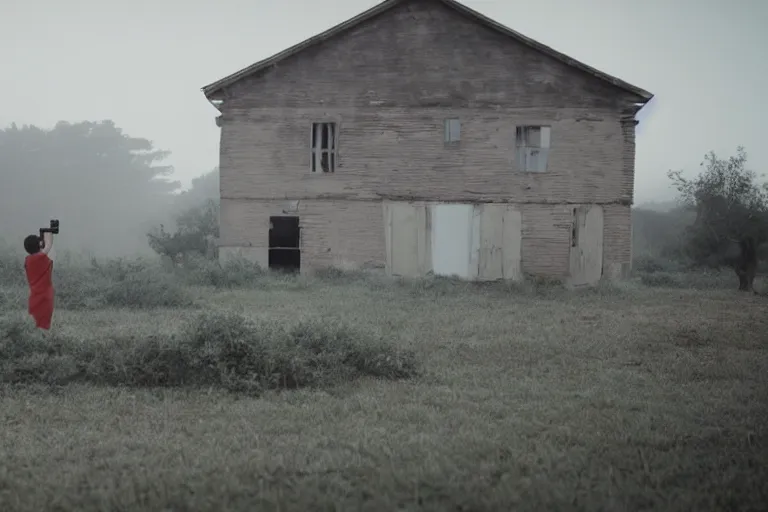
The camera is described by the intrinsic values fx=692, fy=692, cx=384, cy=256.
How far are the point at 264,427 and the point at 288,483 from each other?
1.47 metres

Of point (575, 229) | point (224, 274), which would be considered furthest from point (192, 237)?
point (575, 229)

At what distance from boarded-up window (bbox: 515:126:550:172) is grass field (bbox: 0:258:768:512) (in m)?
9.26

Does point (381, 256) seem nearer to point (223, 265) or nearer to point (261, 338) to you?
point (223, 265)

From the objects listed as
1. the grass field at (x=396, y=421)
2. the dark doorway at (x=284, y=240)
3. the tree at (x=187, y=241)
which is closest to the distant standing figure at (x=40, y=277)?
the grass field at (x=396, y=421)

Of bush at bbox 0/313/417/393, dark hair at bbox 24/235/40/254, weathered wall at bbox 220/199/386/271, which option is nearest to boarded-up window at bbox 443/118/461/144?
weathered wall at bbox 220/199/386/271

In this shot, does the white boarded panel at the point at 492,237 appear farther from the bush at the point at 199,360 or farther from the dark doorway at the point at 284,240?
the bush at the point at 199,360

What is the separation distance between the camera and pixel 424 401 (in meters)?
6.86

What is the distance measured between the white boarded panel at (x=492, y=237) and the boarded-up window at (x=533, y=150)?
1417mm

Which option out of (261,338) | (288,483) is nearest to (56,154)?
(261,338)

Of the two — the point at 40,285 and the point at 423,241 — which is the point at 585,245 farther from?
the point at 40,285

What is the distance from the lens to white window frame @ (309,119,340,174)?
20250 millimetres

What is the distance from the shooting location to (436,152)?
20.1 meters

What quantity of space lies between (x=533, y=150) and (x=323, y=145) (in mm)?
6144

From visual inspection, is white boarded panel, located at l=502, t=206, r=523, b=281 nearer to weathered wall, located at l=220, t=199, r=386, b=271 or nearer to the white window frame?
weathered wall, located at l=220, t=199, r=386, b=271
